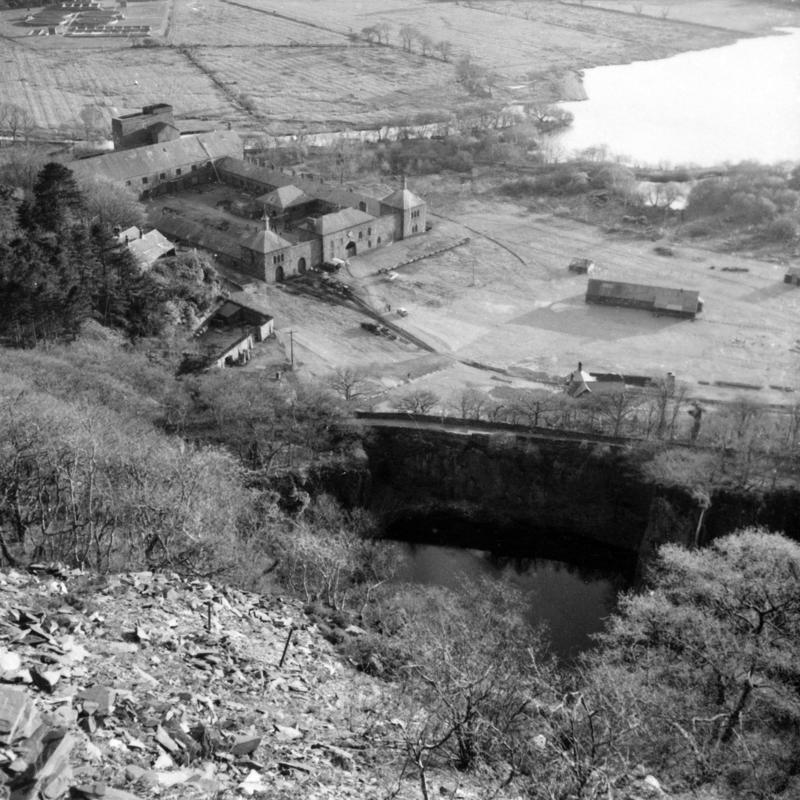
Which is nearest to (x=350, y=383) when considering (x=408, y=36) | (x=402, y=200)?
(x=402, y=200)

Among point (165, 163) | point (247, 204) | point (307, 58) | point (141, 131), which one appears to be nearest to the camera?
point (247, 204)

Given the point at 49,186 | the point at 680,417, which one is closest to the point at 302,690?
the point at 680,417

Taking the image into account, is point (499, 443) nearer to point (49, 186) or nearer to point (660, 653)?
point (660, 653)

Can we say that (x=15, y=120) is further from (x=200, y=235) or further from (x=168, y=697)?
(x=168, y=697)

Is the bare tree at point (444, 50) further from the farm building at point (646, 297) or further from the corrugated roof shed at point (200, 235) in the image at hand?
the farm building at point (646, 297)

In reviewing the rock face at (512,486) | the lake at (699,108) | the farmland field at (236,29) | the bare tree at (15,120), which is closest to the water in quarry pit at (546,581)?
the rock face at (512,486)

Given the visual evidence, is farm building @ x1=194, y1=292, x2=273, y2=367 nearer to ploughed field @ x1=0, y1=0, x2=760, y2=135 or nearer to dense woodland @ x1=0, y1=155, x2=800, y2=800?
dense woodland @ x1=0, y1=155, x2=800, y2=800
